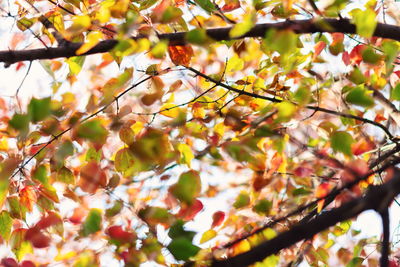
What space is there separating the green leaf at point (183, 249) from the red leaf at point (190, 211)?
699 millimetres

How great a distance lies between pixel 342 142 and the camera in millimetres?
1847

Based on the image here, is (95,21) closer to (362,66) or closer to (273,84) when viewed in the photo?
(273,84)

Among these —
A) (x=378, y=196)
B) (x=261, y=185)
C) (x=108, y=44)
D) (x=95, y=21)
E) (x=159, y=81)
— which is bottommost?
Result: (x=261, y=185)

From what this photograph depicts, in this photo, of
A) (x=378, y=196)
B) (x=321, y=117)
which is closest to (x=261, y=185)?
(x=321, y=117)

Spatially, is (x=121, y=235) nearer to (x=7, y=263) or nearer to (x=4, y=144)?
(x=7, y=263)

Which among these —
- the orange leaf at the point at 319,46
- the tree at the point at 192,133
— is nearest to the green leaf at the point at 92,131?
the tree at the point at 192,133

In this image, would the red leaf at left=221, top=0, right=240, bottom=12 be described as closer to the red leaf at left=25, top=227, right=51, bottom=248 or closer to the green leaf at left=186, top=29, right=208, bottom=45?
the green leaf at left=186, top=29, right=208, bottom=45

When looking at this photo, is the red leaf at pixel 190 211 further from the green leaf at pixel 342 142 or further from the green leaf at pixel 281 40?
the green leaf at pixel 281 40

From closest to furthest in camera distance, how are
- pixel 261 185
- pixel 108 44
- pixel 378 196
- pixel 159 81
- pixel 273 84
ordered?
pixel 378 196, pixel 108 44, pixel 159 81, pixel 261 185, pixel 273 84

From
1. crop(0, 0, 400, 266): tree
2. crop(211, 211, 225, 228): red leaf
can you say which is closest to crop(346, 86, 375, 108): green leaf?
crop(0, 0, 400, 266): tree

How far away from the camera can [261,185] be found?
2629 millimetres

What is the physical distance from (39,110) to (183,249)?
56 cm

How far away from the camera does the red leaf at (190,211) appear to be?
2.05 metres

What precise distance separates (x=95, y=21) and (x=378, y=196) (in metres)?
1.60
